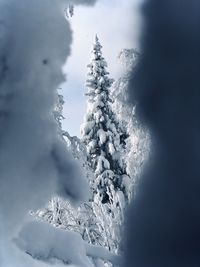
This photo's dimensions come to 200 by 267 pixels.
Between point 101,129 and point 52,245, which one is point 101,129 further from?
point 52,245

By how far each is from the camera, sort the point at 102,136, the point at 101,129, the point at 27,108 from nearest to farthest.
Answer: the point at 27,108 → the point at 102,136 → the point at 101,129

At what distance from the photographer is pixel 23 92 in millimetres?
2918

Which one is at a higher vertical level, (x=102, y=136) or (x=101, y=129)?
(x=101, y=129)

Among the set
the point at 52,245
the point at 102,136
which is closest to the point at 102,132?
the point at 102,136

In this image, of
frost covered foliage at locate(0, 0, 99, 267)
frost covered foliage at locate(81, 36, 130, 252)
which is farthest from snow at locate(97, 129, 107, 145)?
frost covered foliage at locate(0, 0, 99, 267)

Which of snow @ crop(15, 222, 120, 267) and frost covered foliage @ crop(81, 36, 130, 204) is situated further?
frost covered foliage @ crop(81, 36, 130, 204)

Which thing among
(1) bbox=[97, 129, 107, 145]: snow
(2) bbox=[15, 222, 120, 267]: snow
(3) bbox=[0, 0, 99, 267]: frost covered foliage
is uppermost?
(1) bbox=[97, 129, 107, 145]: snow

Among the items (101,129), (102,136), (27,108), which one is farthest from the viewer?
(101,129)

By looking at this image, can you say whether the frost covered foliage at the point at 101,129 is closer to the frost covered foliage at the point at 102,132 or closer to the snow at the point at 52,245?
the frost covered foliage at the point at 102,132

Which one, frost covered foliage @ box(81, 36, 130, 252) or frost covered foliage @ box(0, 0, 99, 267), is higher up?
frost covered foliage @ box(81, 36, 130, 252)

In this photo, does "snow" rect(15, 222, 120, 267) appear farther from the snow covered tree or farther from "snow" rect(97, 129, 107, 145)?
"snow" rect(97, 129, 107, 145)

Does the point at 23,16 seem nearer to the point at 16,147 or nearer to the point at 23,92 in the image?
the point at 23,92

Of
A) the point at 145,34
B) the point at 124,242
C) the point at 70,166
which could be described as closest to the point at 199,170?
the point at 124,242

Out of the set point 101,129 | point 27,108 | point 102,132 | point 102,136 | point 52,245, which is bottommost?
point 52,245
